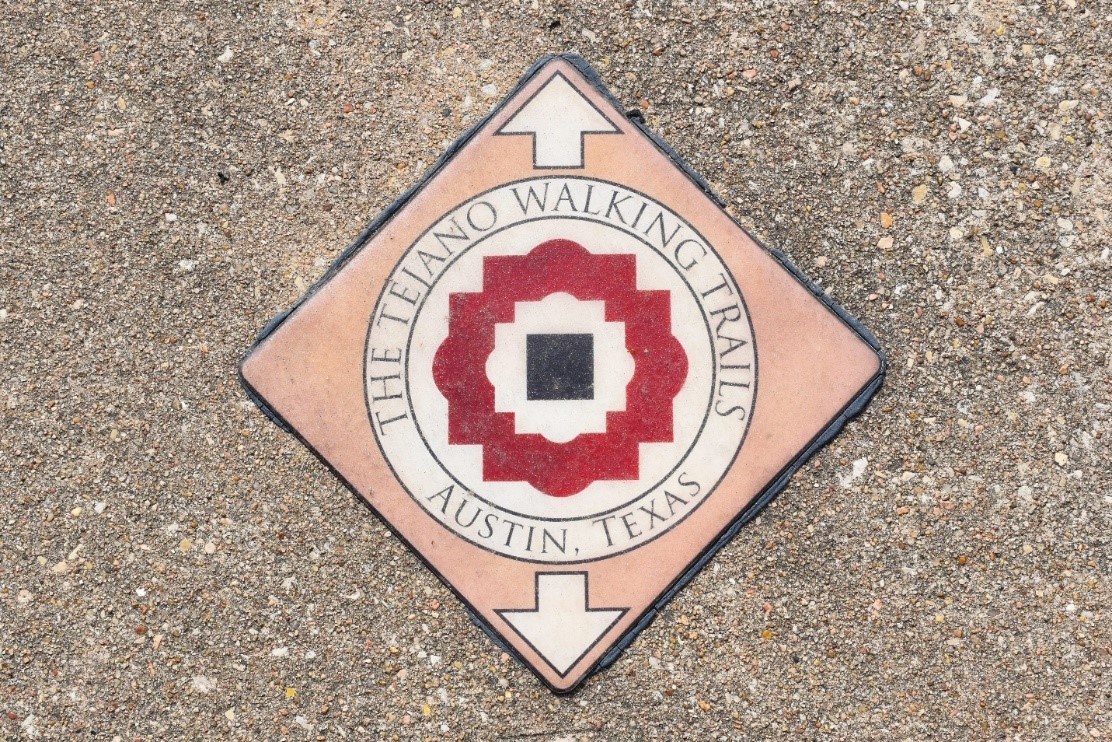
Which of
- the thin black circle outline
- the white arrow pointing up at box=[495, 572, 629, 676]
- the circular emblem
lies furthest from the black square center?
the white arrow pointing up at box=[495, 572, 629, 676]

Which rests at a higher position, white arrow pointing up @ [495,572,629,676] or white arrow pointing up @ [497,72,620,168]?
white arrow pointing up @ [497,72,620,168]

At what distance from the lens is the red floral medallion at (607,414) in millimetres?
1803

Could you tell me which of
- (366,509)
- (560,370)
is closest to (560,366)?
(560,370)

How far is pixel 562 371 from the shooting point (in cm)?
181

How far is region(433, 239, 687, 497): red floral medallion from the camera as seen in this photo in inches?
71.0

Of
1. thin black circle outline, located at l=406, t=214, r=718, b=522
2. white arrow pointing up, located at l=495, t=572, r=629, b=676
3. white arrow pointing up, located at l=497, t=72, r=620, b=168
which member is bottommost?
white arrow pointing up, located at l=495, t=572, r=629, b=676

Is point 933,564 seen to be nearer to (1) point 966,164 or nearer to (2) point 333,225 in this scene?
(1) point 966,164

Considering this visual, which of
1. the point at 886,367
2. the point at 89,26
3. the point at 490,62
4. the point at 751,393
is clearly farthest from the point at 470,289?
the point at 89,26

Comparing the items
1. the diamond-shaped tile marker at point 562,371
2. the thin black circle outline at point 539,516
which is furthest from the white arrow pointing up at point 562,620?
the thin black circle outline at point 539,516

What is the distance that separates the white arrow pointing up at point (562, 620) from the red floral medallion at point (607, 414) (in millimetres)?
187

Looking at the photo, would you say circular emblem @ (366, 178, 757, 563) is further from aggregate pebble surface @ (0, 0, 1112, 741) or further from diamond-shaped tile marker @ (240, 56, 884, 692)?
aggregate pebble surface @ (0, 0, 1112, 741)

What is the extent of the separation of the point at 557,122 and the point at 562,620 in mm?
1047

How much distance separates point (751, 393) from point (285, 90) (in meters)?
1.19

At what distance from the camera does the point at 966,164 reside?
6.03 feet
